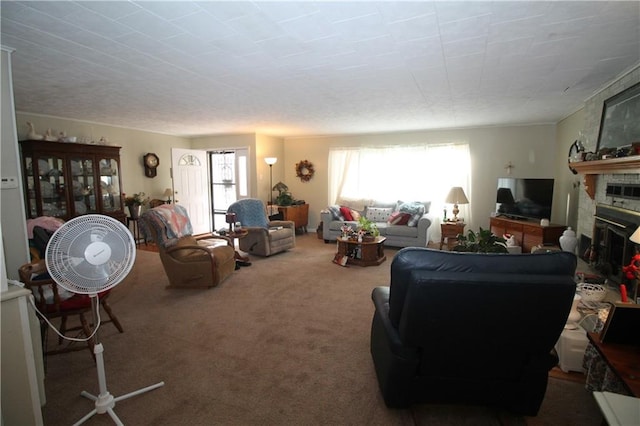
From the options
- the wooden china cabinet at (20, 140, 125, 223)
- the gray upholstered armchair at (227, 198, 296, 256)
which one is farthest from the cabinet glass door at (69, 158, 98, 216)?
the gray upholstered armchair at (227, 198, 296, 256)

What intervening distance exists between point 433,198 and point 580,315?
164 inches

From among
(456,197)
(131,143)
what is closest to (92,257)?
(131,143)

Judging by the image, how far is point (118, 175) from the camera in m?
5.54

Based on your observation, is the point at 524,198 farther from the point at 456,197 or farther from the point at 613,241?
the point at 613,241

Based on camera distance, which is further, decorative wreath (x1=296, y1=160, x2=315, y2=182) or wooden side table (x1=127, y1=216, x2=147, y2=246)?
decorative wreath (x1=296, y1=160, x2=315, y2=182)

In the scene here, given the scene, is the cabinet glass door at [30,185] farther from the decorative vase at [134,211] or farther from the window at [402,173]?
the window at [402,173]

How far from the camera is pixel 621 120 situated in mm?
2959

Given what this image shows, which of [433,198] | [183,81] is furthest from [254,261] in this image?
[433,198]

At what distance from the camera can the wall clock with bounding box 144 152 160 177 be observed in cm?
629

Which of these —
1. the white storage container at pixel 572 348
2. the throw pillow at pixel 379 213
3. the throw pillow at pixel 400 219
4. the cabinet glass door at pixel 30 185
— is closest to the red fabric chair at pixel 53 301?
the cabinet glass door at pixel 30 185

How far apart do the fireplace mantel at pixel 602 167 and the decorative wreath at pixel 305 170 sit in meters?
4.93

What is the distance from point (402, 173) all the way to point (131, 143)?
5335 mm

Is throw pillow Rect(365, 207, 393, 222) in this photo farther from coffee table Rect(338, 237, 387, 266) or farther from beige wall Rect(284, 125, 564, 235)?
coffee table Rect(338, 237, 387, 266)

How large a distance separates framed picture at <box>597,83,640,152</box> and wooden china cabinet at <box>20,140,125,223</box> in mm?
6714
